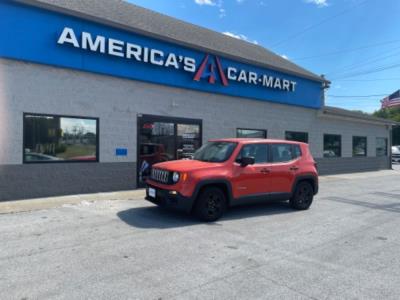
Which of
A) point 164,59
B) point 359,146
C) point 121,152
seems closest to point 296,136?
point 359,146

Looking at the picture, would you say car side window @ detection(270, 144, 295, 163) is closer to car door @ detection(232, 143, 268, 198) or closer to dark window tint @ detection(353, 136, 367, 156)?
car door @ detection(232, 143, 268, 198)

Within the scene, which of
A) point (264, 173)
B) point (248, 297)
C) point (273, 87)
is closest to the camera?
point (248, 297)

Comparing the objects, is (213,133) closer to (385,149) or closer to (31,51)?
(31,51)

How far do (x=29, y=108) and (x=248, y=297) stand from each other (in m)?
7.96

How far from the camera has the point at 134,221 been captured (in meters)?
7.10

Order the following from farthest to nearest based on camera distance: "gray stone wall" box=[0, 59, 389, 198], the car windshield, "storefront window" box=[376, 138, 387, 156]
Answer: "storefront window" box=[376, 138, 387, 156] → "gray stone wall" box=[0, 59, 389, 198] → the car windshield

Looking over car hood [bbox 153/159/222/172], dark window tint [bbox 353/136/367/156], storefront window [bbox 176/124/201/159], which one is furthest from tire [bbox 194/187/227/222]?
dark window tint [bbox 353/136/367/156]

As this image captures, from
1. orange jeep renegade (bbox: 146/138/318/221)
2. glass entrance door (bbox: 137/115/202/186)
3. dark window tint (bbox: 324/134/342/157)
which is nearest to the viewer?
orange jeep renegade (bbox: 146/138/318/221)

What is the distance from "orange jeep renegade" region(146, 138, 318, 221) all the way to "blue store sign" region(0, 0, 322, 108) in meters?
4.44

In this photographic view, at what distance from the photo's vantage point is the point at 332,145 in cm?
1973

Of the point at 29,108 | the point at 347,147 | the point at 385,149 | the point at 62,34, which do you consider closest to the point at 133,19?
the point at 62,34

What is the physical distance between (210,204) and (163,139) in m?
5.36

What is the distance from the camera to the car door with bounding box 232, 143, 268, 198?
7.62m

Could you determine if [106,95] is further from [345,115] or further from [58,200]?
[345,115]
